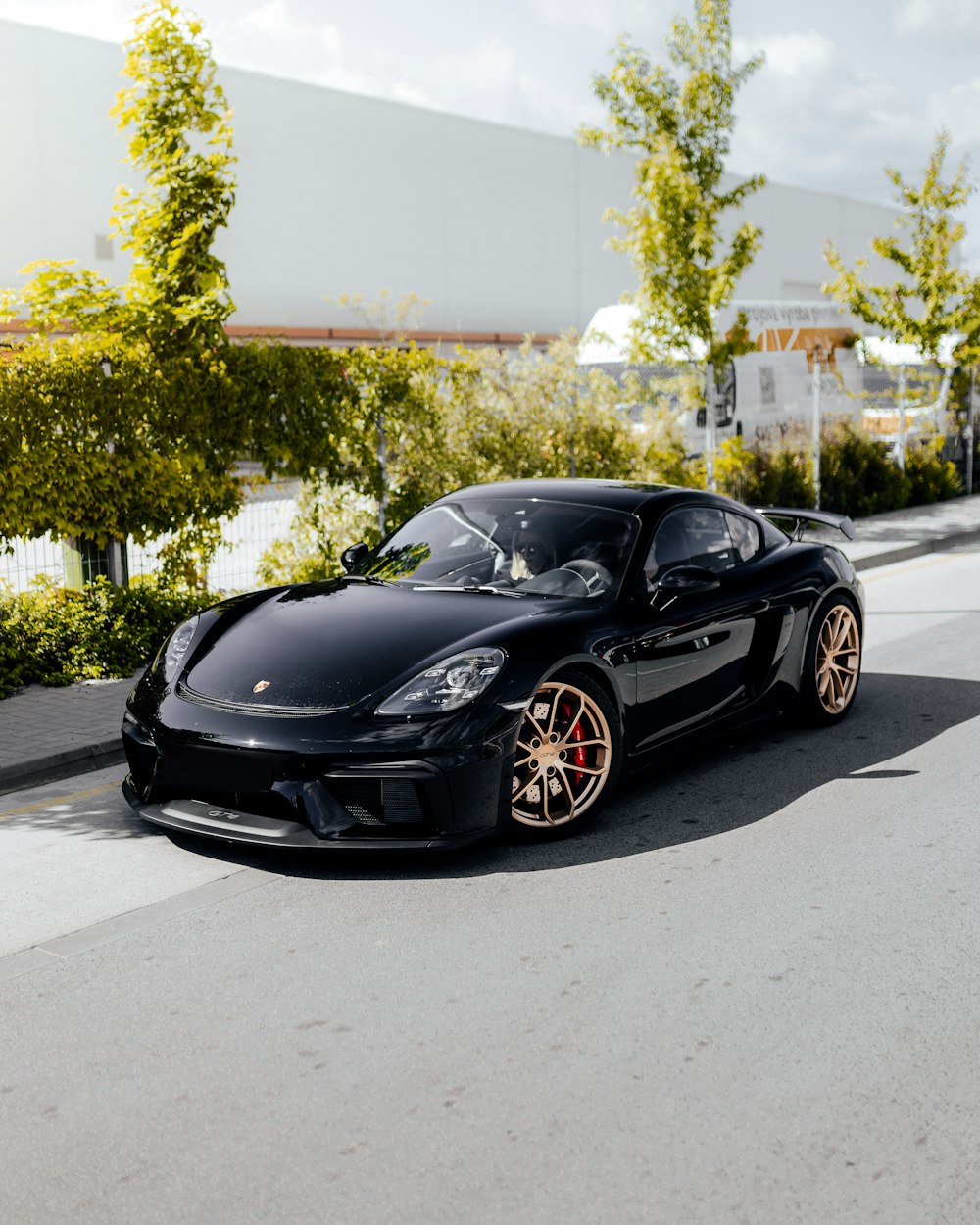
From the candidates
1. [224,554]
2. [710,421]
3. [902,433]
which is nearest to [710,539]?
[224,554]

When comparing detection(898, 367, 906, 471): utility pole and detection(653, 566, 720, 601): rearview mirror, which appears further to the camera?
detection(898, 367, 906, 471): utility pole

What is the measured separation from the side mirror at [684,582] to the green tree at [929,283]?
16.5 m

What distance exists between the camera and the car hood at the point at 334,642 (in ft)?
16.7

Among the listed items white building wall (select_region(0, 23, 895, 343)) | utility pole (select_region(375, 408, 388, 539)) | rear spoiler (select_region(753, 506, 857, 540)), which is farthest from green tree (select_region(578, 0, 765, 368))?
white building wall (select_region(0, 23, 895, 343))

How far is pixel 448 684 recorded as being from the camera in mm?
5078

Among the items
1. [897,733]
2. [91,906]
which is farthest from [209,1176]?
[897,733]

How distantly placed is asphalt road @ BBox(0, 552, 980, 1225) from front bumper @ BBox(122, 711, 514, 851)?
0.18 metres

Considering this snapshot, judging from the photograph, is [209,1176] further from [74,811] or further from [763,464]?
[763,464]

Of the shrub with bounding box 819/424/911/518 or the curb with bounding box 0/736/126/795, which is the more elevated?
the shrub with bounding box 819/424/911/518

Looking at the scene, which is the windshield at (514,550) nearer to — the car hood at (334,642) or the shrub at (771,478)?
the car hood at (334,642)

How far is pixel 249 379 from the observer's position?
10516 mm

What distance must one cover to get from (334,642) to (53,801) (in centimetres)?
170

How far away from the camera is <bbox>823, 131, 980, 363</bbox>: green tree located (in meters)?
21.2

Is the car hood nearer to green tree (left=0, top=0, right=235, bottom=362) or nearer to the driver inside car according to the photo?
the driver inside car
